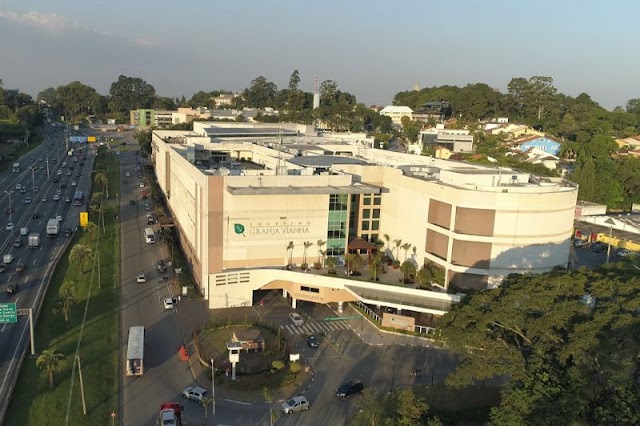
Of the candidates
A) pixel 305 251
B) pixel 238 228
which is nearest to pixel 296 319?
pixel 305 251

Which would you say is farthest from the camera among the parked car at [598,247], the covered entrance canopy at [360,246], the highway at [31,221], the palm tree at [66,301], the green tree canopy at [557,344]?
the parked car at [598,247]

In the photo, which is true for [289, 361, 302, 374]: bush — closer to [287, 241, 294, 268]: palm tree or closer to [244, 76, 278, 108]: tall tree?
[287, 241, 294, 268]: palm tree

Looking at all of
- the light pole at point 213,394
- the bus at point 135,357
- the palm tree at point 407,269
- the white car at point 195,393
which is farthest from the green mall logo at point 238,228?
the white car at point 195,393

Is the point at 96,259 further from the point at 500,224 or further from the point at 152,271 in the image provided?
the point at 500,224

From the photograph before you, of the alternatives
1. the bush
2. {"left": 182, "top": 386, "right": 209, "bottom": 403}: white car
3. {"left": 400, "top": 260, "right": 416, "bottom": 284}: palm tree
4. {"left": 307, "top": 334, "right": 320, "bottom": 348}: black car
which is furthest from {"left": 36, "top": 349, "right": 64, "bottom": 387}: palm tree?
{"left": 400, "top": 260, "right": 416, "bottom": 284}: palm tree

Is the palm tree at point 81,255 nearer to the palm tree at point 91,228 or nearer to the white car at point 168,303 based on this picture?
the white car at point 168,303

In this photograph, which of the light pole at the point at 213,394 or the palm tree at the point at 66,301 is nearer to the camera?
the light pole at the point at 213,394

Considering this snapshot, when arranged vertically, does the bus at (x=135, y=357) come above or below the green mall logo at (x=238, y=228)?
below
